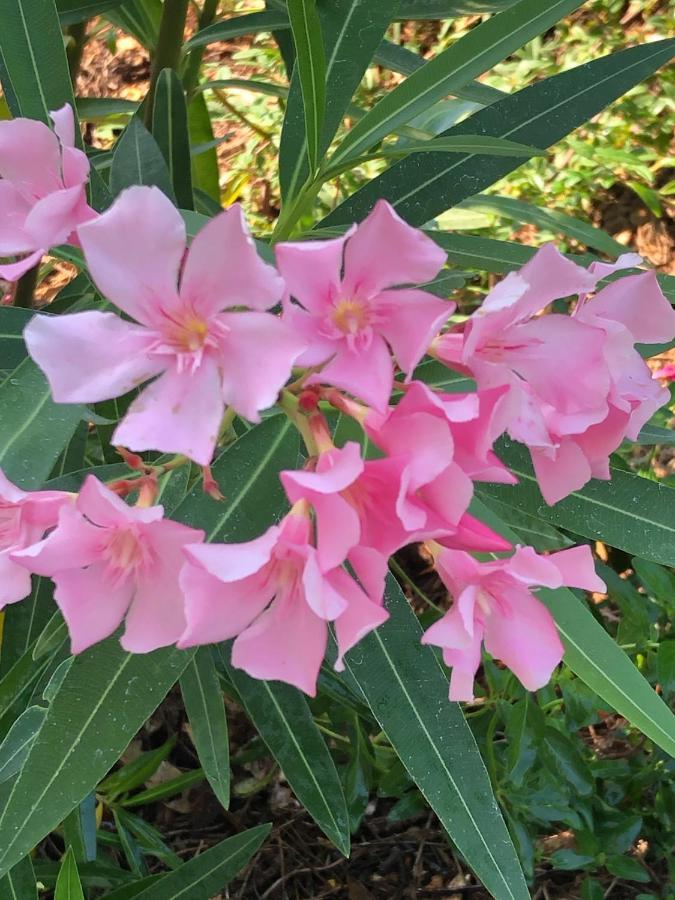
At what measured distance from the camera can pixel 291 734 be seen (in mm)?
1191

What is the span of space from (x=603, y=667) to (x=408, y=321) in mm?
499

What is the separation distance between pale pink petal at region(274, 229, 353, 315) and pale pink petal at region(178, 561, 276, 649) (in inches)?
7.1

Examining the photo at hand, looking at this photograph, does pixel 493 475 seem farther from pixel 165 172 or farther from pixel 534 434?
pixel 165 172

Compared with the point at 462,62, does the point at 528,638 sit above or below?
below

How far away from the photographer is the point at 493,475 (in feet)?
1.96

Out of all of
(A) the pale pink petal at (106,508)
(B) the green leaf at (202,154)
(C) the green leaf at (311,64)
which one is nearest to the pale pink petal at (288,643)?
(A) the pale pink petal at (106,508)

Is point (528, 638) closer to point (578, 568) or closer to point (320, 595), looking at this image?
point (578, 568)

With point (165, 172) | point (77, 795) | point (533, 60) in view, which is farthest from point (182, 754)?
point (533, 60)

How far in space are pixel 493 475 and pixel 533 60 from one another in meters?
2.56

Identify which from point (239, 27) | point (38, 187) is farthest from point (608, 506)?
point (239, 27)

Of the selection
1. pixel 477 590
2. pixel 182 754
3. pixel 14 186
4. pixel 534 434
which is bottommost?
pixel 182 754

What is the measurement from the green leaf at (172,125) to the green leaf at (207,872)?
0.87 metres

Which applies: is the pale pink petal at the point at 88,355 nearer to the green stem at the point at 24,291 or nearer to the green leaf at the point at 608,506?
the green leaf at the point at 608,506

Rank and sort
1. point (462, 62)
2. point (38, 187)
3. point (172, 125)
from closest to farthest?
point (38, 187) → point (462, 62) → point (172, 125)
